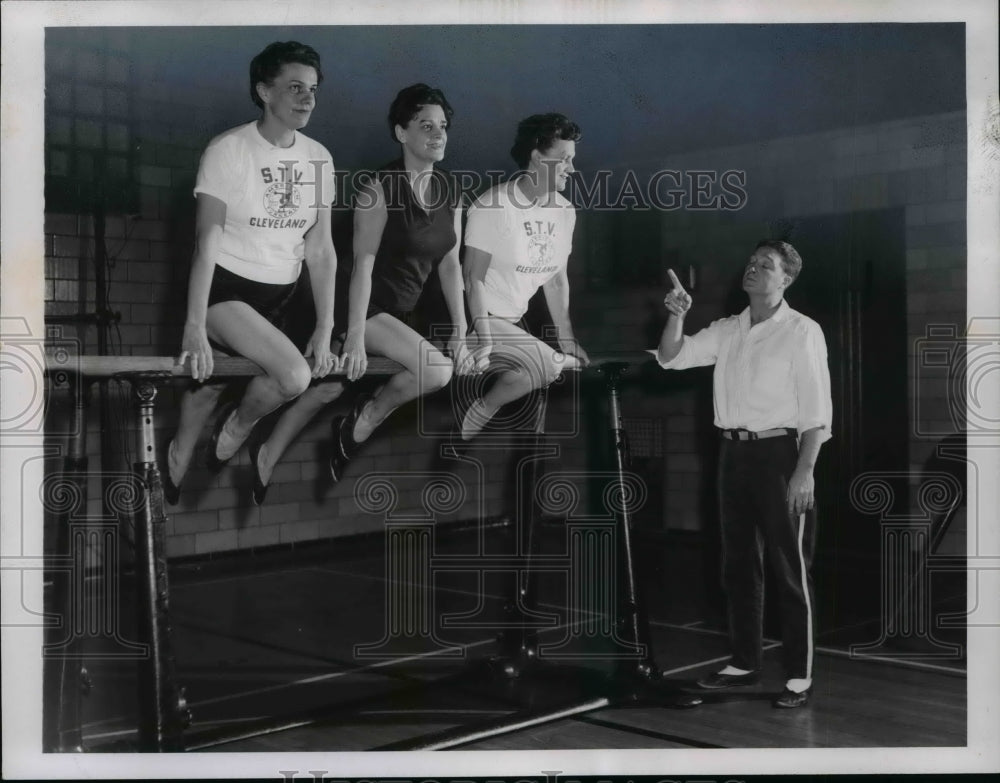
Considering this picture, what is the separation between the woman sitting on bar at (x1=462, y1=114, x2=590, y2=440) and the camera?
155 inches

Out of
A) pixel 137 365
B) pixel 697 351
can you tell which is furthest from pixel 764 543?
pixel 137 365

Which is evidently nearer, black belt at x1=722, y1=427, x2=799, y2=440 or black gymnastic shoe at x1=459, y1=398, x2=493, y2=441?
black belt at x1=722, y1=427, x2=799, y2=440

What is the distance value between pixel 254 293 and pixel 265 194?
322mm

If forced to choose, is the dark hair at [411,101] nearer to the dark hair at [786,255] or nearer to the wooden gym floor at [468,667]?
the dark hair at [786,255]

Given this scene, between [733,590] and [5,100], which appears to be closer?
[5,100]

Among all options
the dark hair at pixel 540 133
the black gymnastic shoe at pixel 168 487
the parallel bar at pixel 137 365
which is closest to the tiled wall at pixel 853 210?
the dark hair at pixel 540 133

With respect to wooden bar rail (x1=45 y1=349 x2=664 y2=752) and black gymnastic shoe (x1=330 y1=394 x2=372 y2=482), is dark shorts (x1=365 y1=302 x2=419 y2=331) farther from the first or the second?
black gymnastic shoe (x1=330 y1=394 x2=372 y2=482)

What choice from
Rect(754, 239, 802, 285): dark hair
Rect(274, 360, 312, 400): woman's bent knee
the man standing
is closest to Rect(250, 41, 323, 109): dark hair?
Rect(274, 360, 312, 400): woman's bent knee

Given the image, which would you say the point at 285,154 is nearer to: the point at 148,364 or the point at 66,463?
the point at 148,364

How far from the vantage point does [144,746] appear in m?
3.56

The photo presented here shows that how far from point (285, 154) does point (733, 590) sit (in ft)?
6.87

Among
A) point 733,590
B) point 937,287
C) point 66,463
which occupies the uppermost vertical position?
point 937,287

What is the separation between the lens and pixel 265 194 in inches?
147

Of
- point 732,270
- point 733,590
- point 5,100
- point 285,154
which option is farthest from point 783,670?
point 5,100
